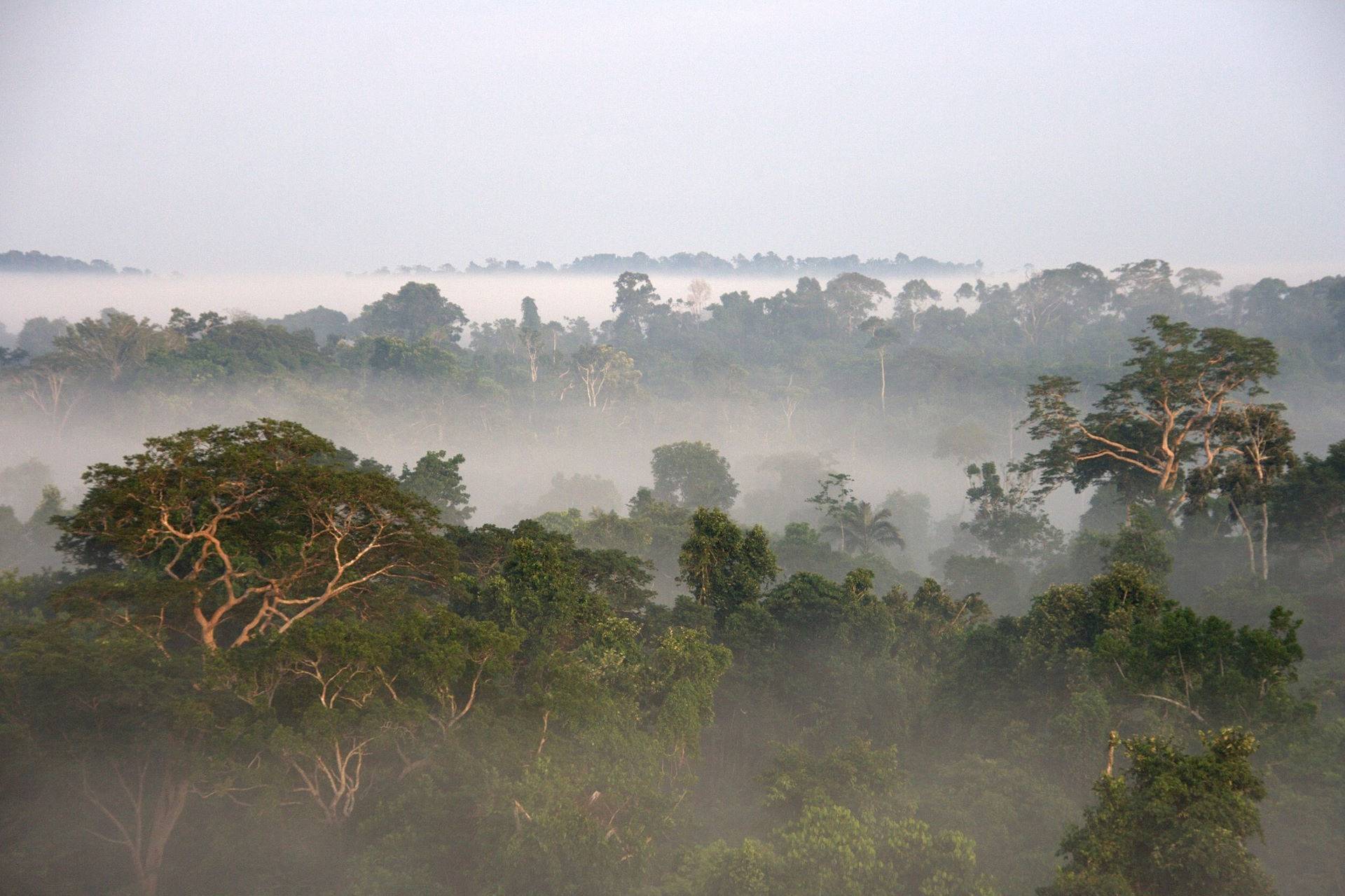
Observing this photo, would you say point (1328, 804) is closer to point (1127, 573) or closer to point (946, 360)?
point (1127, 573)

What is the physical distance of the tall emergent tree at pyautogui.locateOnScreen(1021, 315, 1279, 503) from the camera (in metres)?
28.1

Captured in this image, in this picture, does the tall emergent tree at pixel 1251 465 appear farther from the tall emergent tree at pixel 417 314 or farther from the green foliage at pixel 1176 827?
the tall emergent tree at pixel 417 314

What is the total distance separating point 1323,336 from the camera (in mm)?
81250

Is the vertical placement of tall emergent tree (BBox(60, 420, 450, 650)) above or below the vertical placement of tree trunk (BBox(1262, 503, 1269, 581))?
above

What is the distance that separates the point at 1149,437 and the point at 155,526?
101ft

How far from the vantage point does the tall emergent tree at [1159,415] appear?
92.3 feet

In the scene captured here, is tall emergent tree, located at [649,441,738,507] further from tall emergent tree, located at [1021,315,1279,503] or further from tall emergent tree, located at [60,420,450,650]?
tall emergent tree, located at [60,420,450,650]

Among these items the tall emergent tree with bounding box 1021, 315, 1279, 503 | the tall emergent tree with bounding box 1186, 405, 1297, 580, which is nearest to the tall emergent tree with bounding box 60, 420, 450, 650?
the tall emergent tree with bounding box 1186, 405, 1297, 580

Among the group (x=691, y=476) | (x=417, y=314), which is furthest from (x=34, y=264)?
(x=691, y=476)

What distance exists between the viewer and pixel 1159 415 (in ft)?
98.4

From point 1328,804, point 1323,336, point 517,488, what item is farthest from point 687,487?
point 1323,336

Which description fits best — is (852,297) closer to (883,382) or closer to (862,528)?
(883,382)

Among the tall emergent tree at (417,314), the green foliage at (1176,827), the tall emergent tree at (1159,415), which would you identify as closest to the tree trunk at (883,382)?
the tall emergent tree at (417,314)

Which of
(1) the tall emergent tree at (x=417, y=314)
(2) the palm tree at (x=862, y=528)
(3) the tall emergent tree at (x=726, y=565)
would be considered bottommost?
(2) the palm tree at (x=862, y=528)
